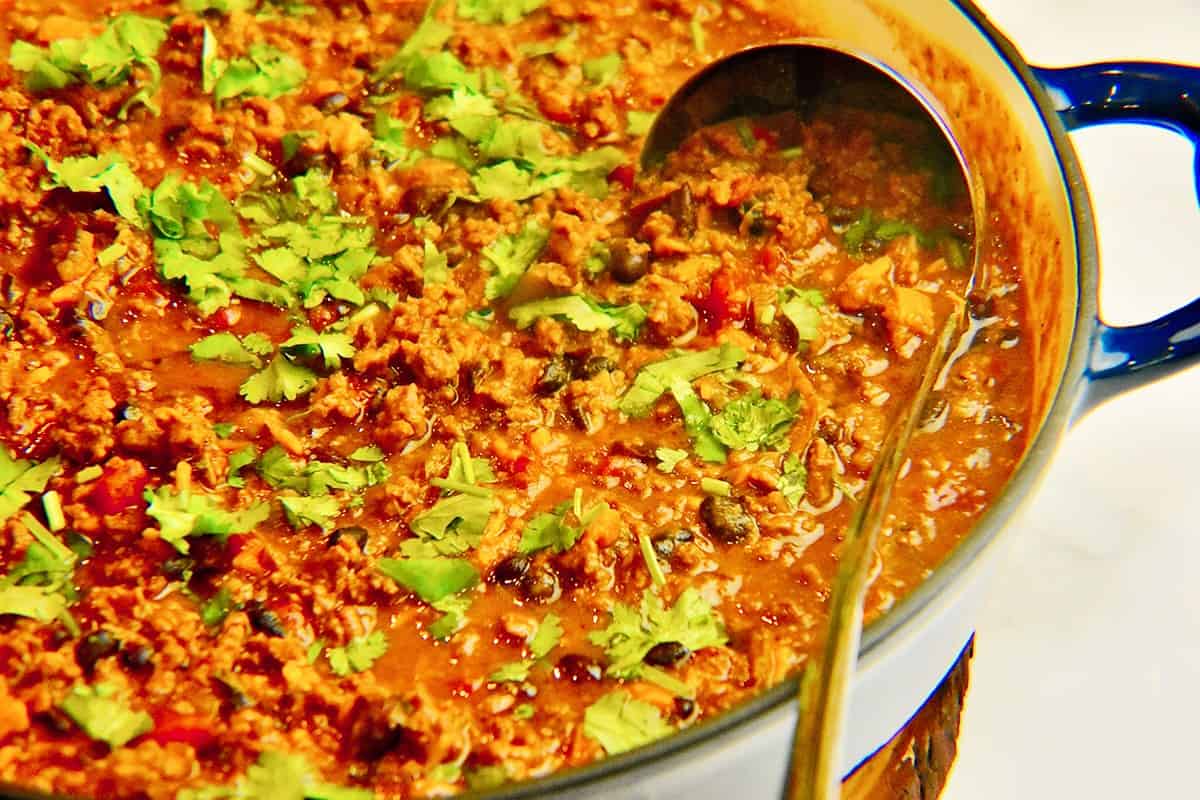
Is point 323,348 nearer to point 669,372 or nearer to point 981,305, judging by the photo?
point 669,372

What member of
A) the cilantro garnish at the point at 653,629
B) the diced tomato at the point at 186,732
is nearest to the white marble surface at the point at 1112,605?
the cilantro garnish at the point at 653,629

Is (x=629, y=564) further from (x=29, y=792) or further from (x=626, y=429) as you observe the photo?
(x=29, y=792)

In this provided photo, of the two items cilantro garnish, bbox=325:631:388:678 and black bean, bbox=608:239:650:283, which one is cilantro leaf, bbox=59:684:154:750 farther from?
black bean, bbox=608:239:650:283

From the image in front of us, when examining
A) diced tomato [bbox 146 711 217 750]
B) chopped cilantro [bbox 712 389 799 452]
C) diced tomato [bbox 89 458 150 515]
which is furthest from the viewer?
chopped cilantro [bbox 712 389 799 452]

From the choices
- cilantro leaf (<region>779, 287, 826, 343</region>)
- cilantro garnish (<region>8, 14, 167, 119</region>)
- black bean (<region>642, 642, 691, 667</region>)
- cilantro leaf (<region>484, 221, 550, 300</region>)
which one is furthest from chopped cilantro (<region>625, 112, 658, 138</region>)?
black bean (<region>642, 642, 691, 667</region>)

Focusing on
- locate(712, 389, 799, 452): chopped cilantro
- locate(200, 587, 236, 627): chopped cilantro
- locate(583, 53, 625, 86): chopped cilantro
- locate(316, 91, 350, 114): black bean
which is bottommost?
locate(200, 587, 236, 627): chopped cilantro

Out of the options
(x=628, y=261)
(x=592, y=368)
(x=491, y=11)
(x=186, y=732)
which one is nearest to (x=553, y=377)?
(x=592, y=368)
